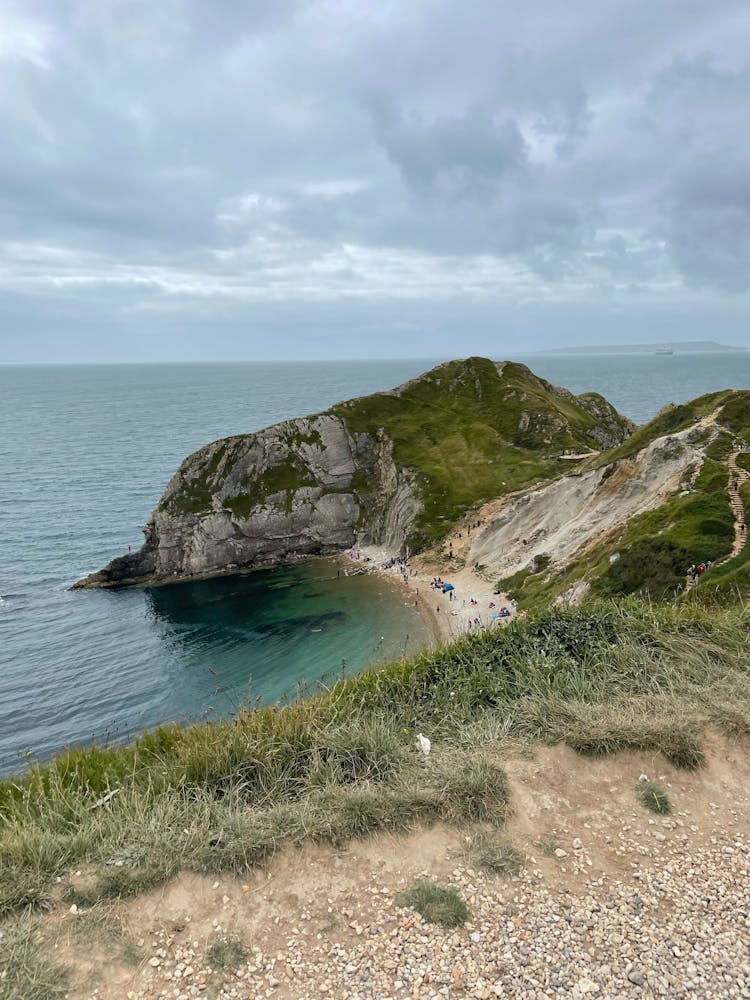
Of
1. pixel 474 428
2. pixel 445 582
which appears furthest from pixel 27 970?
pixel 474 428

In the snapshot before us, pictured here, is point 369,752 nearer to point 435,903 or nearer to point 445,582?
point 435,903

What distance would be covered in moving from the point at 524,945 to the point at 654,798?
4.00 m

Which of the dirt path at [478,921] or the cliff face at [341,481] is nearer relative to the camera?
the dirt path at [478,921]

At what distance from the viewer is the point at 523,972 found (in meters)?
7.00

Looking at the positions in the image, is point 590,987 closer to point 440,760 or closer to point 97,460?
point 440,760

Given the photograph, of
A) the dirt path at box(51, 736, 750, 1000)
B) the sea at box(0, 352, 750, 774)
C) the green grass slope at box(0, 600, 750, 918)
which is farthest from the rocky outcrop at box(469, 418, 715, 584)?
the dirt path at box(51, 736, 750, 1000)

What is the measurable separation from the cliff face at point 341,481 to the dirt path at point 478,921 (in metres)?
70.0

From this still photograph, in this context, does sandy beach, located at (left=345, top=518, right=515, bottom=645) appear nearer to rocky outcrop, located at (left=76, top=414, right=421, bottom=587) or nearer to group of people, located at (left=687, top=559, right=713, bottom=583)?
rocky outcrop, located at (left=76, top=414, right=421, bottom=587)

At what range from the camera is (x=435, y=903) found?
795cm

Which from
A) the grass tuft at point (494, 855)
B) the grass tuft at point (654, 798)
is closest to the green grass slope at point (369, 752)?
the grass tuft at point (494, 855)

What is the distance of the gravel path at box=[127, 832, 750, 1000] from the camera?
686cm

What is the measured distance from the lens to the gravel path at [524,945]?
22.5 feet

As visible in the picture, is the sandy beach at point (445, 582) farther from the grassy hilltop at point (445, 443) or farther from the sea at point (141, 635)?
the grassy hilltop at point (445, 443)

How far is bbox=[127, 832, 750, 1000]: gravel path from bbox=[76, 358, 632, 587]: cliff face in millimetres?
70909
